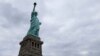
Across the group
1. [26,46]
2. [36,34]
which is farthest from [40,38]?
[26,46]

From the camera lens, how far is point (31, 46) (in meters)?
69.9

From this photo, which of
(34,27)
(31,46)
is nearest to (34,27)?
(34,27)

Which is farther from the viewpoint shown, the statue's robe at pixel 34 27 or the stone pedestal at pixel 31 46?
the statue's robe at pixel 34 27

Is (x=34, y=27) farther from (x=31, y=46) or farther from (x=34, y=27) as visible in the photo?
(x=31, y=46)

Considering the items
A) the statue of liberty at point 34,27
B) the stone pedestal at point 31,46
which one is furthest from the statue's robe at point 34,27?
the stone pedestal at point 31,46

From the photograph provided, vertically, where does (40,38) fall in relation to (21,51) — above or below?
above

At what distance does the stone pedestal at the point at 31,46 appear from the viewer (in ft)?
225

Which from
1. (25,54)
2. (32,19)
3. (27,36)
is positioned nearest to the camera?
(25,54)

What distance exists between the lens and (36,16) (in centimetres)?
7838

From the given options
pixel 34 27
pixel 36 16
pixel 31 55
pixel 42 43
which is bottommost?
pixel 31 55

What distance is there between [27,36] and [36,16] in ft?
32.7

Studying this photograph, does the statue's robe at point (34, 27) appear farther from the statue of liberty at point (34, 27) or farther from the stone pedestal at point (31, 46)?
the stone pedestal at point (31, 46)

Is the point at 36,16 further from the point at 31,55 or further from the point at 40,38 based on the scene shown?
the point at 31,55

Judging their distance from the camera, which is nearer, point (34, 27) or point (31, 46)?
point (31, 46)
